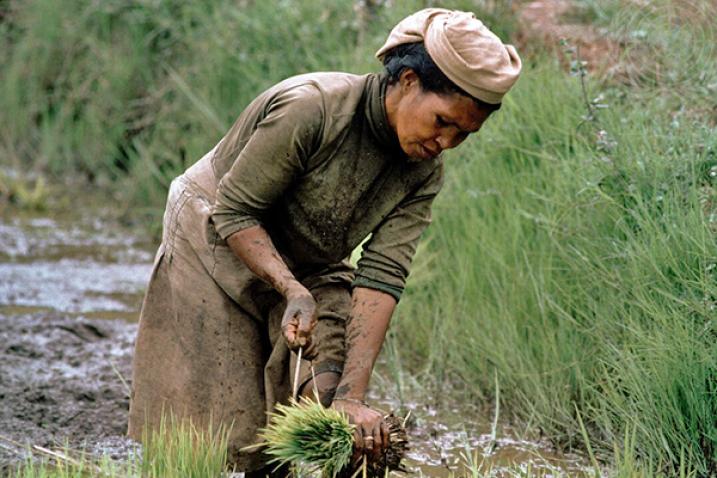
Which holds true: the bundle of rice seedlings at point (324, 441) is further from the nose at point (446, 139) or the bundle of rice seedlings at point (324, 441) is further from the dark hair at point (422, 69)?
the dark hair at point (422, 69)

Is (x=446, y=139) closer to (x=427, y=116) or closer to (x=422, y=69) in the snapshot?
(x=427, y=116)

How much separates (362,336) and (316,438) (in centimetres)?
37

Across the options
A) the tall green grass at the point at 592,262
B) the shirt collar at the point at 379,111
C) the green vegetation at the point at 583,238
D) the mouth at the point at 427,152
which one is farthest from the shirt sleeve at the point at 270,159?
the tall green grass at the point at 592,262

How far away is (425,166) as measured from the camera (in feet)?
12.2

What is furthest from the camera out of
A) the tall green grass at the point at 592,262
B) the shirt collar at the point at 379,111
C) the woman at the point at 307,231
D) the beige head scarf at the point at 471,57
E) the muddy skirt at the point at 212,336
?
the tall green grass at the point at 592,262

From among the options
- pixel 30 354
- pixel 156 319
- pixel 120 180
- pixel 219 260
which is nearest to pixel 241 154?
pixel 219 260

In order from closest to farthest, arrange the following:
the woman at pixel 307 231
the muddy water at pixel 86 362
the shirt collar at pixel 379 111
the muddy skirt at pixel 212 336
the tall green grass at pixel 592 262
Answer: the woman at pixel 307 231
the shirt collar at pixel 379 111
the muddy skirt at pixel 212 336
the tall green grass at pixel 592 262
the muddy water at pixel 86 362

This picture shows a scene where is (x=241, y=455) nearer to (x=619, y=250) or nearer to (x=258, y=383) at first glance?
(x=258, y=383)

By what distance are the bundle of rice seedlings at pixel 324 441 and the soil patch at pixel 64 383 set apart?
735 millimetres

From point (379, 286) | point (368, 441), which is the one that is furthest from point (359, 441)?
point (379, 286)

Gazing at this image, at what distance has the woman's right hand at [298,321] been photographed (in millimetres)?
3320

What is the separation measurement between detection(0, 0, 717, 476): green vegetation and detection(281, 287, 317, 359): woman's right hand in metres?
0.97

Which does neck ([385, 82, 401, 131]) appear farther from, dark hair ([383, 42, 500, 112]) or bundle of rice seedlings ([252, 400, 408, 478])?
bundle of rice seedlings ([252, 400, 408, 478])

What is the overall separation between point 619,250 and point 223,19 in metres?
4.37
